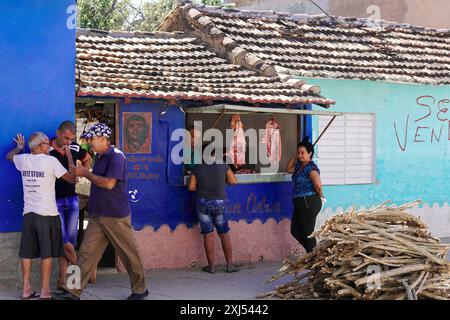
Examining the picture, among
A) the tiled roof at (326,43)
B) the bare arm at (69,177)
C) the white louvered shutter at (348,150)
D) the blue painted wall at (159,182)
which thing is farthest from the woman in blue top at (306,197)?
the bare arm at (69,177)

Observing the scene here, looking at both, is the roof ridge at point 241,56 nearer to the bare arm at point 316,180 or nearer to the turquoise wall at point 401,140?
the turquoise wall at point 401,140

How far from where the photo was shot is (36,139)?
7.63m

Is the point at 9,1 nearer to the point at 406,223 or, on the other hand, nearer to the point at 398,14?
the point at 406,223

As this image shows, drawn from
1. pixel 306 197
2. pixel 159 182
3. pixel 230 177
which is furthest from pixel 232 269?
pixel 159 182

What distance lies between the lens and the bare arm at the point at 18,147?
7832mm

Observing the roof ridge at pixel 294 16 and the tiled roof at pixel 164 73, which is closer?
the tiled roof at pixel 164 73

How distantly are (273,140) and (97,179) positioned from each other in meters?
3.88

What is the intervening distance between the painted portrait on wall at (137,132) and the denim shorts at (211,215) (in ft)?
3.42

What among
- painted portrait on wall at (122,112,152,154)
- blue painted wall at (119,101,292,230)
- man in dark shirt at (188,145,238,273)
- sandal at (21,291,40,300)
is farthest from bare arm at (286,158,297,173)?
sandal at (21,291,40,300)

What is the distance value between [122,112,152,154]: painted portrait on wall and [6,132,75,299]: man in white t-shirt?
2.03 meters

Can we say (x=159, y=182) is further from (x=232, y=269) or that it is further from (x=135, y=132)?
(x=232, y=269)

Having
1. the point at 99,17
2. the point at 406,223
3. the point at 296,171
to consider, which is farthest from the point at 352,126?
the point at 99,17

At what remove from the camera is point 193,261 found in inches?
399
